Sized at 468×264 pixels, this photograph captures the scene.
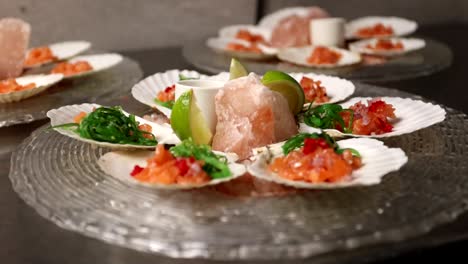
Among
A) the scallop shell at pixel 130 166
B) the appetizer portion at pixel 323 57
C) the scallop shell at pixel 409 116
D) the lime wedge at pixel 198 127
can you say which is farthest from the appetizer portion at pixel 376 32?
the scallop shell at pixel 130 166

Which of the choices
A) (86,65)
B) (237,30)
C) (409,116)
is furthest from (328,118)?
(237,30)

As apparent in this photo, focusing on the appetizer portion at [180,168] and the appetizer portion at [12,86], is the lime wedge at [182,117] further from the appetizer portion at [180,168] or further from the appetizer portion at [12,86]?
the appetizer portion at [12,86]

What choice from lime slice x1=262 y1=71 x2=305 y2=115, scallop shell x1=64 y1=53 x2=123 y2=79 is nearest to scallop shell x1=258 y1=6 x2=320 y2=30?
scallop shell x1=64 y1=53 x2=123 y2=79

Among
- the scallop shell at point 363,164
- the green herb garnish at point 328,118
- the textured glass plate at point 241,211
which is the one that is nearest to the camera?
the textured glass plate at point 241,211

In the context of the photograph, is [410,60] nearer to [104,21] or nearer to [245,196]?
[104,21]

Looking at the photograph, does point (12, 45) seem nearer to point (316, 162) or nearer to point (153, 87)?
point (153, 87)

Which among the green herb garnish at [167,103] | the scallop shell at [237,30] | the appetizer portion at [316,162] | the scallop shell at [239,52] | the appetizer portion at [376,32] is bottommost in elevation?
the scallop shell at [237,30]
